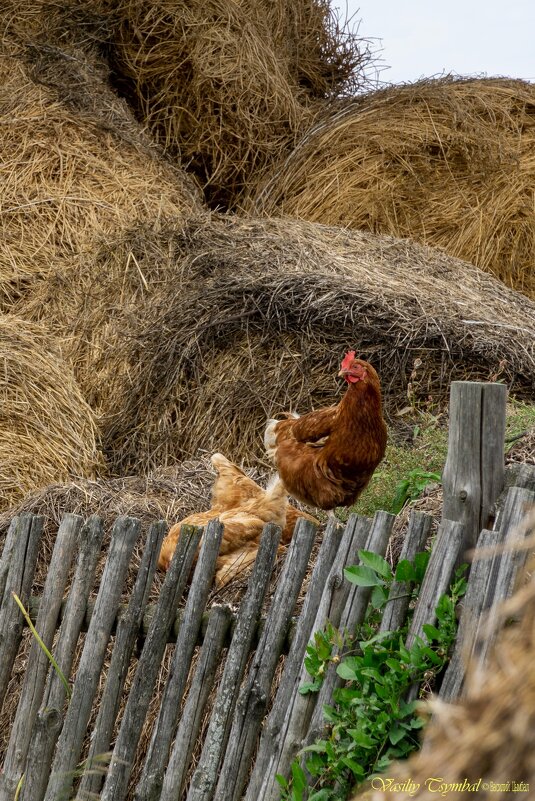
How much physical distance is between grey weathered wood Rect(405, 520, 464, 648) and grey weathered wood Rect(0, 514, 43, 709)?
4.85 feet

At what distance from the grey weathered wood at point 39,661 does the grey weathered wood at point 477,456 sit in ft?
4.39

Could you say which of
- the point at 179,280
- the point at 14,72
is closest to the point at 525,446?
the point at 179,280

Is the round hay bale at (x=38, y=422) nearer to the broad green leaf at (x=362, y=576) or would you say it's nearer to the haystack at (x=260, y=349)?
the haystack at (x=260, y=349)

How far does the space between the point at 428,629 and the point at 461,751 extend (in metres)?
1.36

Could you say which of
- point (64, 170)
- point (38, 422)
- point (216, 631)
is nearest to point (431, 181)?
point (64, 170)

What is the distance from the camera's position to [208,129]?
7258 millimetres

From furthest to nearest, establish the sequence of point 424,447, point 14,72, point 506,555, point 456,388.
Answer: point 14,72 < point 424,447 < point 456,388 < point 506,555

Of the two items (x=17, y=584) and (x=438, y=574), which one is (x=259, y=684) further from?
(x=17, y=584)

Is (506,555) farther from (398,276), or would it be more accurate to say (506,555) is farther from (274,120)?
(274,120)

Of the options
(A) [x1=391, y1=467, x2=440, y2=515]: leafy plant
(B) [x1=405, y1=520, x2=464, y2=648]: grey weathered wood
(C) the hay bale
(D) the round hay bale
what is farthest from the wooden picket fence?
(C) the hay bale

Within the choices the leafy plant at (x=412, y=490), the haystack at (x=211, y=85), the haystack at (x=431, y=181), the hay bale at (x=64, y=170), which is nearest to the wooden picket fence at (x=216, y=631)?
the leafy plant at (x=412, y=490)

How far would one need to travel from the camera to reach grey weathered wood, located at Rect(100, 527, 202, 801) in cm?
285

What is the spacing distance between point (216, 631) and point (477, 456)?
3.14ft

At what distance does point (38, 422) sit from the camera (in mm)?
4949
